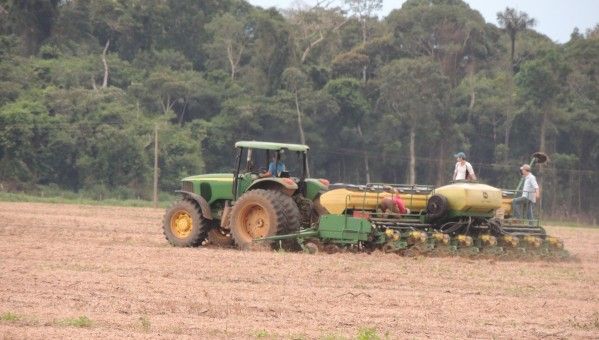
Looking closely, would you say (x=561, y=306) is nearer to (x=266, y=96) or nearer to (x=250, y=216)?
(x=250, y=216)

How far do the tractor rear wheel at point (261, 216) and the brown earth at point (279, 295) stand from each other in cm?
75

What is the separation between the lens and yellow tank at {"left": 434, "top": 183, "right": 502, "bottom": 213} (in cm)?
1945

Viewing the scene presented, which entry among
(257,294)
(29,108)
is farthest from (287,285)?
(29,108)

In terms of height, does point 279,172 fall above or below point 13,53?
below

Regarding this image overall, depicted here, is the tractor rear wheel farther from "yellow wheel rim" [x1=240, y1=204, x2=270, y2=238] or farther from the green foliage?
the green foliage

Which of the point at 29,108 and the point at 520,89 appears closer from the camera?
the point at 29,108

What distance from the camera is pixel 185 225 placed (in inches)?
832

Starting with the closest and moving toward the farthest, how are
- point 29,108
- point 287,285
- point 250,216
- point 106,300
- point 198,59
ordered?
point 106,300, point 287,285, point 250,216, point 29,108, point 198,59

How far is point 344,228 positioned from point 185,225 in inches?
127

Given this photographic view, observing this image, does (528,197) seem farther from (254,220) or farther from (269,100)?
(269,100)

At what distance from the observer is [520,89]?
211 ft

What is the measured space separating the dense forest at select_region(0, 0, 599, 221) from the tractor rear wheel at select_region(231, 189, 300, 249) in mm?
37331

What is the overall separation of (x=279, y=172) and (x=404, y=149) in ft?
145

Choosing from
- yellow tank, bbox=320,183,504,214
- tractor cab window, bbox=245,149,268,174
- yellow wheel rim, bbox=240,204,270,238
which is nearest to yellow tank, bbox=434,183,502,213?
yellow tank, bbox=320,183,504,214
